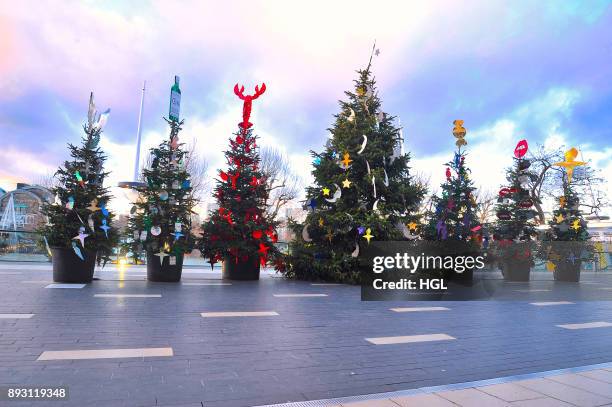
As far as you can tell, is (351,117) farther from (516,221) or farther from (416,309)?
(516,221)

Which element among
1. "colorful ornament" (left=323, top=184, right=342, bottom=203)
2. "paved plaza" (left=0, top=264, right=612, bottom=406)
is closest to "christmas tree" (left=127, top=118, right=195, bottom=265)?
"paved plaza" (left=0, top=264, right=612, bottom=406)

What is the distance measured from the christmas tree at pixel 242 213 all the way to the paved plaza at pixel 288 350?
4.04m

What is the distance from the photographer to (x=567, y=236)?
1866 cm

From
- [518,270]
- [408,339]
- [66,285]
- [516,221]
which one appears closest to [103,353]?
[408,339]

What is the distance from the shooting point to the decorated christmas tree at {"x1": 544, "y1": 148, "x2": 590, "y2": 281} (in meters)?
18.3

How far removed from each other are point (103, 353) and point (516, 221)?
17577 millimetres

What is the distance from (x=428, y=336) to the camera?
19.7 feet

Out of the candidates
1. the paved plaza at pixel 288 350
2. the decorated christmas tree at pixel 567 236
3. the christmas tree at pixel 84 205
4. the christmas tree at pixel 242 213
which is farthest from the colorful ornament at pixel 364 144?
the decorated christmas tree at pixel 567 236

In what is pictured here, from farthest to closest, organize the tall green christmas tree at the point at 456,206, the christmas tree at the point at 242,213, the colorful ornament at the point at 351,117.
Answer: the tall green christmas tree at the point at 456,206 < the colorful ornament at the point at 351,117 < the christmas tree at the point at 242,213

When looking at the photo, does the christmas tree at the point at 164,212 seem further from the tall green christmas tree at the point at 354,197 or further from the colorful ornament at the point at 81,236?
the tall green christmas tree at the point at 354,197

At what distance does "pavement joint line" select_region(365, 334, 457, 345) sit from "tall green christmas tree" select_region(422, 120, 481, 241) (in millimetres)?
9671

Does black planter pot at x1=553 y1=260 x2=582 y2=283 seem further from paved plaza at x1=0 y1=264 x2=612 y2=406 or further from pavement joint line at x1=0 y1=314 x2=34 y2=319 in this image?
pavement joint line at x1=0 y1=314 x2=34 y2=319

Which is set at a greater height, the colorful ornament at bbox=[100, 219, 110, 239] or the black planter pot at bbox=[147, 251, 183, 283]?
the colorful ornament at bbox=[100, 219, 110, 239]

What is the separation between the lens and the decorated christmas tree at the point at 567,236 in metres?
18.3
